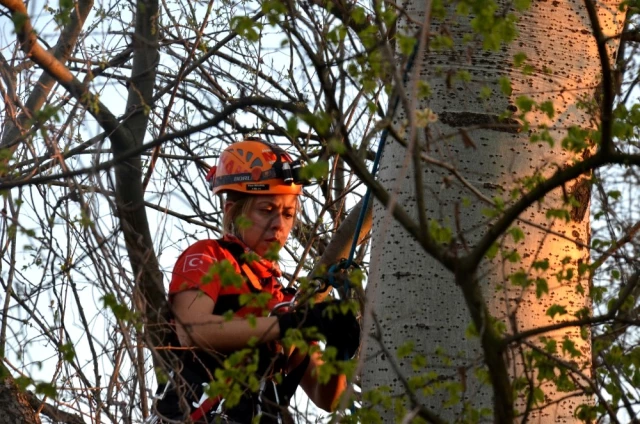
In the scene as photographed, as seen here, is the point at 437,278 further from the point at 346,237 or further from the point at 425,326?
the point at 346,237

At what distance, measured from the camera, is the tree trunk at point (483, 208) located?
262 cm

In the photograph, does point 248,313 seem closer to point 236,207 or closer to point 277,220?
point 277,220

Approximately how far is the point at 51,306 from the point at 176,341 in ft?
2.52

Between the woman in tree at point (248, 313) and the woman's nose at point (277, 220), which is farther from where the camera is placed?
the woman's nose at point (277, 220)

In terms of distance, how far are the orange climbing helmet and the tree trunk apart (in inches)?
28.3

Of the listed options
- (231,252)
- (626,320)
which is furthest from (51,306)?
(626,320)

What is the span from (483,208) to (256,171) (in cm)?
116

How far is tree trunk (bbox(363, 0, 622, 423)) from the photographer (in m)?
2.62

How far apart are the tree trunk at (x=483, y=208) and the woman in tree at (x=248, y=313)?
22 cm

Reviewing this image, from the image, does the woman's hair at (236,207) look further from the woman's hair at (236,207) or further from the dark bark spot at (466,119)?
the dark bark spot at (466,119)

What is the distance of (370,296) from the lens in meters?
1.99

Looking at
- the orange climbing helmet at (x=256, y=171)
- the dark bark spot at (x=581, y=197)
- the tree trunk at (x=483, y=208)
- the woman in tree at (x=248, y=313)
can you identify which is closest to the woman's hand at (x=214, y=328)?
the woman in tree at (x=248, y=313)

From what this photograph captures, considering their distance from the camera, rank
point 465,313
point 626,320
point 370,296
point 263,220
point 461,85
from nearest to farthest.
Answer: point 370,296 < point 626,320 < point 465,313 < point 461,85 < point 263,220

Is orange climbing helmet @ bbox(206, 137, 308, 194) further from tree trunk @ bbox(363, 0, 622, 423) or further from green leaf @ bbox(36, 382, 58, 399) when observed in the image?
green leaf @ bbox(36, 382, 58, 399)
